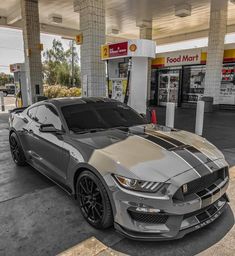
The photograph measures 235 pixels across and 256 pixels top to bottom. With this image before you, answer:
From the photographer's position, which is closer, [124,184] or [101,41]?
[124,184]

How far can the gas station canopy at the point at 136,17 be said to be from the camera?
11.5 meters

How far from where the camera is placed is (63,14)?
13.4 metres

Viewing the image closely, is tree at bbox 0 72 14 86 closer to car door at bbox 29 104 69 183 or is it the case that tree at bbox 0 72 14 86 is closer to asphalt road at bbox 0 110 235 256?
car door at bbox 29 104 69 183

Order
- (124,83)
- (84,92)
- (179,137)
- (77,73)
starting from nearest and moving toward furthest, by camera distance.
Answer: (179,137) → (124,83) → (84,92) → (77,73)

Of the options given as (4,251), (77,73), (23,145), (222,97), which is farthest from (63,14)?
(77,73)

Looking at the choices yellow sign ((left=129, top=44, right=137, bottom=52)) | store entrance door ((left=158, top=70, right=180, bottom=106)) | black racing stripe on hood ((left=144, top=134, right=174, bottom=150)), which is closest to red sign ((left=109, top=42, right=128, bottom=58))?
yellow sign ((left=129, top=44, right=137, bottom=52))

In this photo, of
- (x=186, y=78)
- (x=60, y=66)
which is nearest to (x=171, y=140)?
(x=186, y=78)

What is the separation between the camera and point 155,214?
7.22 ft

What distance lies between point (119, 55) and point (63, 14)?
345 inches

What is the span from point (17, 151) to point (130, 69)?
3.65m

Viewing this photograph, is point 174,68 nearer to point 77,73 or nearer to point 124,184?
point 124,184

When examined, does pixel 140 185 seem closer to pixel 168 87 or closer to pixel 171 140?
pixel 171 140

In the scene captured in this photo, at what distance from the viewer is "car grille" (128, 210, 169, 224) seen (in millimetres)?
2209

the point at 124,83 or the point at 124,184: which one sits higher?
the point at 124,83
